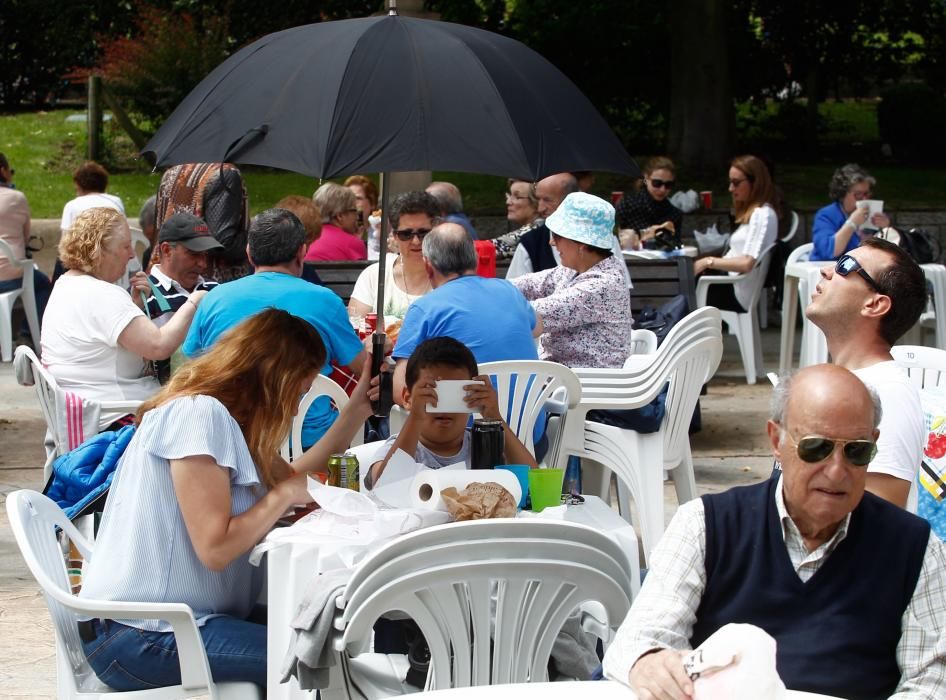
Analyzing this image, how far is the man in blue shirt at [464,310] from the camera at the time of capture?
16.5 ft

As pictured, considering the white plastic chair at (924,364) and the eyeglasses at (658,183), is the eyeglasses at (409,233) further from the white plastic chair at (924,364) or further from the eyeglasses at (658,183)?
the eyeglasses at (658,183)

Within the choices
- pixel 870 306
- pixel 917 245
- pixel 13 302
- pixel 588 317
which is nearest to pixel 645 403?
pixel 588 317

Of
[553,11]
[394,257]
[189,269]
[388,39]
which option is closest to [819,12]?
[553,11]

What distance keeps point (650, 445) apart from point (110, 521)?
9.53 ft

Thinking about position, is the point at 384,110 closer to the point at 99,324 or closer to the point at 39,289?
the point at 99,324

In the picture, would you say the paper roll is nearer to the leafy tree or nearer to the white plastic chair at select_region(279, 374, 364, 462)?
the white plastic chair at select_region(279, 374, 364, 462)

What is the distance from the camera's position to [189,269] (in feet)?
19.5

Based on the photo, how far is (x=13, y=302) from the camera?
31.5ft

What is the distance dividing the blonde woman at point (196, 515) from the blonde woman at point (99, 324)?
214 cm

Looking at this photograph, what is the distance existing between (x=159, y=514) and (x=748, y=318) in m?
6.87

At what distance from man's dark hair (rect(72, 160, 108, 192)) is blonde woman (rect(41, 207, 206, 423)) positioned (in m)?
4.21

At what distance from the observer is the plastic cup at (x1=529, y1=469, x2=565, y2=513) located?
11.7 feet

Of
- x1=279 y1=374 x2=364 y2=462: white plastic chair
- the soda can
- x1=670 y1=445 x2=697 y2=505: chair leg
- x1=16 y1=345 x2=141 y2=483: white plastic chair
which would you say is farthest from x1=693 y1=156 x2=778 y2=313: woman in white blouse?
the soda can

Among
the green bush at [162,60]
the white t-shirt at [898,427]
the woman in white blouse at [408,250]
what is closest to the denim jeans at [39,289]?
the woman in white blouse at [408,250]
